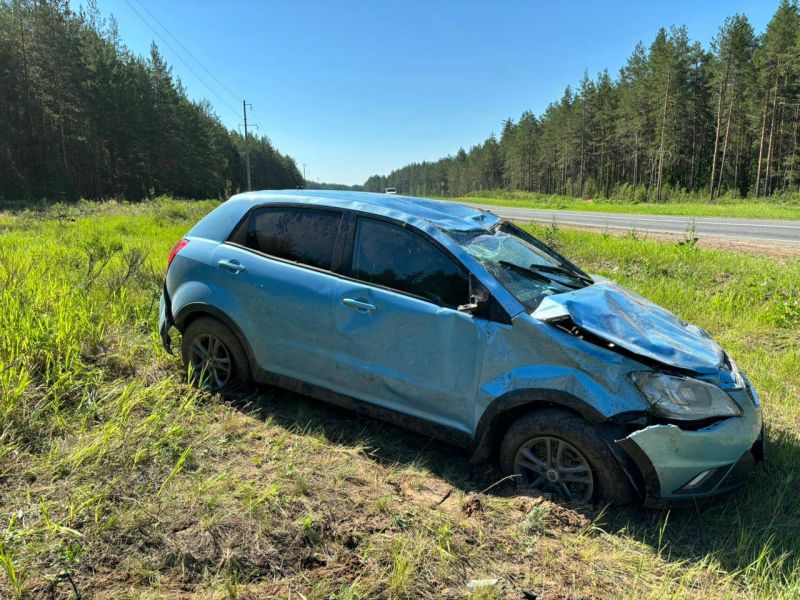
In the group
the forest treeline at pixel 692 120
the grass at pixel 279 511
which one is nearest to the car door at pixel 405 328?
the grass at pixel 279 511

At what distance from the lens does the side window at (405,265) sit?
305 cm

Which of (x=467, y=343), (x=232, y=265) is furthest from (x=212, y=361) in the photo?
(x=467, y=343)

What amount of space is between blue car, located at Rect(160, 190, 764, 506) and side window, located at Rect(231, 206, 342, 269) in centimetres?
1

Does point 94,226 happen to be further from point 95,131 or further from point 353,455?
point 95,131

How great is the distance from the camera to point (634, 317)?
121 inches

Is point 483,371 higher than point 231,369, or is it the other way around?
point 483,371

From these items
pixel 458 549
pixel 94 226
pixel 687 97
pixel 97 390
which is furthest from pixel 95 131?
pixel 687 97

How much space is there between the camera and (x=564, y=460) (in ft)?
9.15

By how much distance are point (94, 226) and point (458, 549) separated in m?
14.3

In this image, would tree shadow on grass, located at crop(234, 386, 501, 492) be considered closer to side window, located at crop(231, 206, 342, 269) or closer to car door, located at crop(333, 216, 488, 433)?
car door, located at crop(333, 216, 488, 433)

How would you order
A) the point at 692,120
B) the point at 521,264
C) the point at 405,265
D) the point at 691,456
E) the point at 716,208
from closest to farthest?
the point at 691,456
the point at 405,265
the point at 521,264
the point at 716,208
the point at 692,120

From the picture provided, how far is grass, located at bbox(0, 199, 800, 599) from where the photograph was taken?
7.15 ft

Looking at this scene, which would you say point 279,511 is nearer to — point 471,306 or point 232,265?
point 471,306

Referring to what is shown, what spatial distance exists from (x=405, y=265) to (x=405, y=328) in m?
0.44
